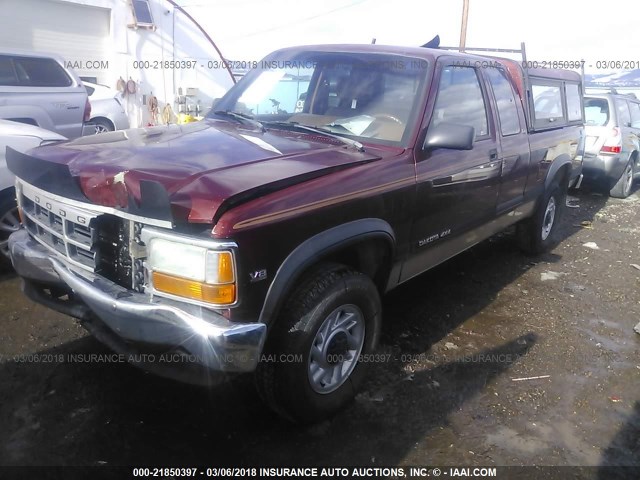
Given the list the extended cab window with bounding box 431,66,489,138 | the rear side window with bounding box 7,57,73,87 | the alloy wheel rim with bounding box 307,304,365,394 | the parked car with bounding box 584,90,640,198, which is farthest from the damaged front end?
the parked car with bounding box 584,90,640,198

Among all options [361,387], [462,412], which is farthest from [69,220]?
[462,412]

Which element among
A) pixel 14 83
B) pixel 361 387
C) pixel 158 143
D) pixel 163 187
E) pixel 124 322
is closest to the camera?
pixel 163 187

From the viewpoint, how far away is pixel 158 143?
294cm

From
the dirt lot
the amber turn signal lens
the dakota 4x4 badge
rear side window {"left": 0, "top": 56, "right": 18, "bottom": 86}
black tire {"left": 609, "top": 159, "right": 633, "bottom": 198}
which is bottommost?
the dirt lot

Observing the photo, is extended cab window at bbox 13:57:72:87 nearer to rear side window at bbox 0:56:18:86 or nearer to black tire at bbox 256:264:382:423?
rear side window at bbox 0:56:18:86

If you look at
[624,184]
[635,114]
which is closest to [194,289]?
[624,184]

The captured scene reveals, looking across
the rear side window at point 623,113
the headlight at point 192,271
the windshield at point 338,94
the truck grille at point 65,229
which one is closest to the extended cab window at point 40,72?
the windshield at point 338,94

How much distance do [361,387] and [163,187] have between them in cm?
171

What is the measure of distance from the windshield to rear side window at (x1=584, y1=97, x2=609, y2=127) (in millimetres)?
6686

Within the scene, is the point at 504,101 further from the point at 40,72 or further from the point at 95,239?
the point at 40,72

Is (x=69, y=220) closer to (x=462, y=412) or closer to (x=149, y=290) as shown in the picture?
(x=149, y=290)

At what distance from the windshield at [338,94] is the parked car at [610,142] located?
6.54 meters

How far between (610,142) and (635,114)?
5.53 ft

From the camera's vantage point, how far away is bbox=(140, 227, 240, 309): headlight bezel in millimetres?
Answer: 2145
